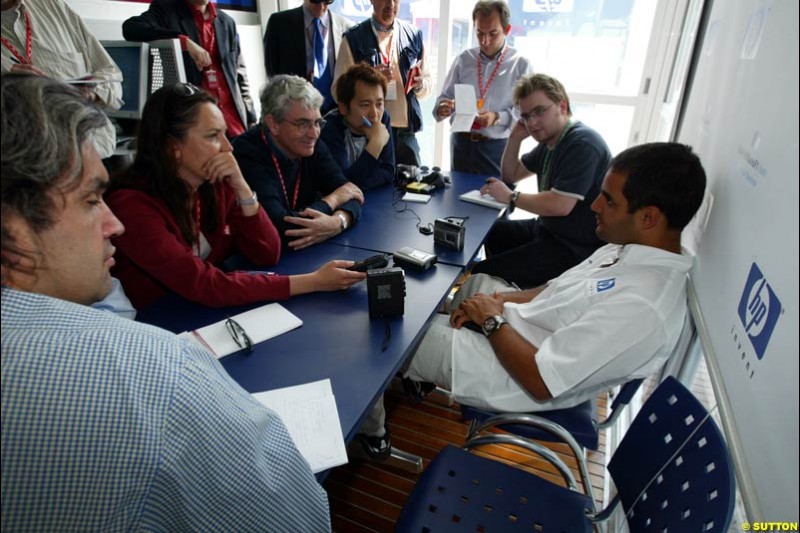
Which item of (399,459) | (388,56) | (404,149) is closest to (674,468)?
(399,459)

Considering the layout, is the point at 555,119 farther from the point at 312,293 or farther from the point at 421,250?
the point at 312,293

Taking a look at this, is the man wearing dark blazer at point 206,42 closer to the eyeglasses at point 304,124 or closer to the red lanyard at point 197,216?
the eyeglasses at point 304,124

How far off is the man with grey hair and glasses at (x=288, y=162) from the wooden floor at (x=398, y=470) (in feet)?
3.20

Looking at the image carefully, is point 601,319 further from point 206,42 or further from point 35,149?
point 206,42

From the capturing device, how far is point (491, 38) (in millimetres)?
3111

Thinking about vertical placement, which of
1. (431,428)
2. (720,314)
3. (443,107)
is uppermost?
(443,107)

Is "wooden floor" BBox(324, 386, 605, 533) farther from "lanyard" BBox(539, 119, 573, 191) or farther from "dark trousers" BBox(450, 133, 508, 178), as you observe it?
"dark trousers" BBox(450, 133, 508, 178)

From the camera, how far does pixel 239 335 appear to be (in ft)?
4.12

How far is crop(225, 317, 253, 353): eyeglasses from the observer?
1.22m

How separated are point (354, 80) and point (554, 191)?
130 cm

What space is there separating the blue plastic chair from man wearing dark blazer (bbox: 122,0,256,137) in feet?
9.51

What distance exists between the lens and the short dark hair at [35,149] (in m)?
0.62

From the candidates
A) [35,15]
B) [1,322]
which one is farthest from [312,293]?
[35,15]

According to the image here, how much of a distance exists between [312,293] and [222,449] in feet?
2.94
